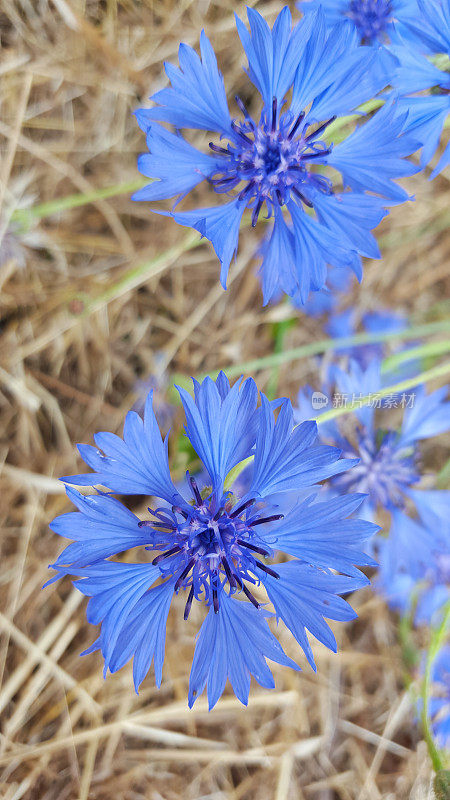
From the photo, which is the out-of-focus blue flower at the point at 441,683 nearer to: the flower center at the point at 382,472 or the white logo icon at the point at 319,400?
the flower center at the point at 382,472

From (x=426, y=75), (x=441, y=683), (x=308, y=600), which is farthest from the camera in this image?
(x=441, y=683)

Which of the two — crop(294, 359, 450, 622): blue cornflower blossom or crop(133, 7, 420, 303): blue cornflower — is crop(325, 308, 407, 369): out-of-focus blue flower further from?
crop(133, 7, 420, 303): blue cornflower

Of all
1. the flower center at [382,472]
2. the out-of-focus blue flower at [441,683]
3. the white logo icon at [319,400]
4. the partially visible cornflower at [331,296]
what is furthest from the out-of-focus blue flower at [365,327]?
the out-of-focus blue flower at [441,683]

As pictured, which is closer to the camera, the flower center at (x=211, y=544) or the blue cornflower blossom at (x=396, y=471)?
the flower center at (x=211, y=544)

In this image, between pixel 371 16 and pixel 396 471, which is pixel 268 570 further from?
pixel 371 16

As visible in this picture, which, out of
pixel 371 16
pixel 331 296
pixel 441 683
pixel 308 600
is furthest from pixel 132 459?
pixel 441 683

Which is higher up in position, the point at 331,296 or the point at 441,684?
the point at 331,296
